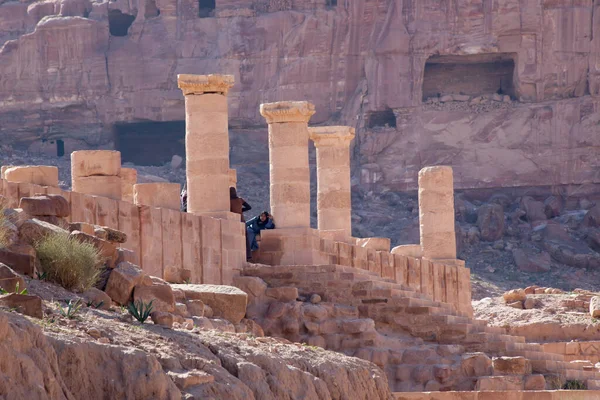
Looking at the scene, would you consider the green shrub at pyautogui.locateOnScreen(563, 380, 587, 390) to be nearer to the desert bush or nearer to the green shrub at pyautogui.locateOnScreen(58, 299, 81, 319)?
the desert bush

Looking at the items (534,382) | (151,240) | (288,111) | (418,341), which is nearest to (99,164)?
(151,240)

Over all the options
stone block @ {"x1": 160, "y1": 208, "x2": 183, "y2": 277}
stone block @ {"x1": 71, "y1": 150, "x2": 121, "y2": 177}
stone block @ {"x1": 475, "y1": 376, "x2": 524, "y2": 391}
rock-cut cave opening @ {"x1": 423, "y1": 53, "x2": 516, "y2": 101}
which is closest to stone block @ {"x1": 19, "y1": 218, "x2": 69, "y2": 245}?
stone block @ {"x1": 160, "y1": 208, "x2": 183, "y2": 277}

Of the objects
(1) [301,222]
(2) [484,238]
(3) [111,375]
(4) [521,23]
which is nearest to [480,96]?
(4) [521,23]

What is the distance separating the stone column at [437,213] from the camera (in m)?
30.4

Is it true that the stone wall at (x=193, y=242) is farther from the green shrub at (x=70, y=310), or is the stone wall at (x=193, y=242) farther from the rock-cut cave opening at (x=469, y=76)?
the rock-cut cave opening at (x=469, y=76)

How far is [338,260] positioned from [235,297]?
611cm

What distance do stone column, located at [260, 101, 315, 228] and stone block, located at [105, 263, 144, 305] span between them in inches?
368

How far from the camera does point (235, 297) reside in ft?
57.2

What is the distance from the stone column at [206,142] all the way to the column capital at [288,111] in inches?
35.1

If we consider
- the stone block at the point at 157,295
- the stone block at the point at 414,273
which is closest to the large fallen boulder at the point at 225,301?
the stone block at the point at 157,295

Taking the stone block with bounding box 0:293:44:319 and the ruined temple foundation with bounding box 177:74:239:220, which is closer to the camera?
the stone block with bounding box 0:293:44:319

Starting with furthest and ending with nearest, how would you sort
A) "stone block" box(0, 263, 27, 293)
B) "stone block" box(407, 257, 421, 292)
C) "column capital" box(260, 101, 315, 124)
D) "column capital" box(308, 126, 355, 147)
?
"column capital" box(308, 126, 355, 147) → "stone block" box(407, 257, 421, 292) → "column capital" box(260, 101, 315, 124) → "stone block" box(0, 263, 27, 293)

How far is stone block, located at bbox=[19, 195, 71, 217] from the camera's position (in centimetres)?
1490

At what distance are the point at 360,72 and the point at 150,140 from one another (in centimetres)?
994
